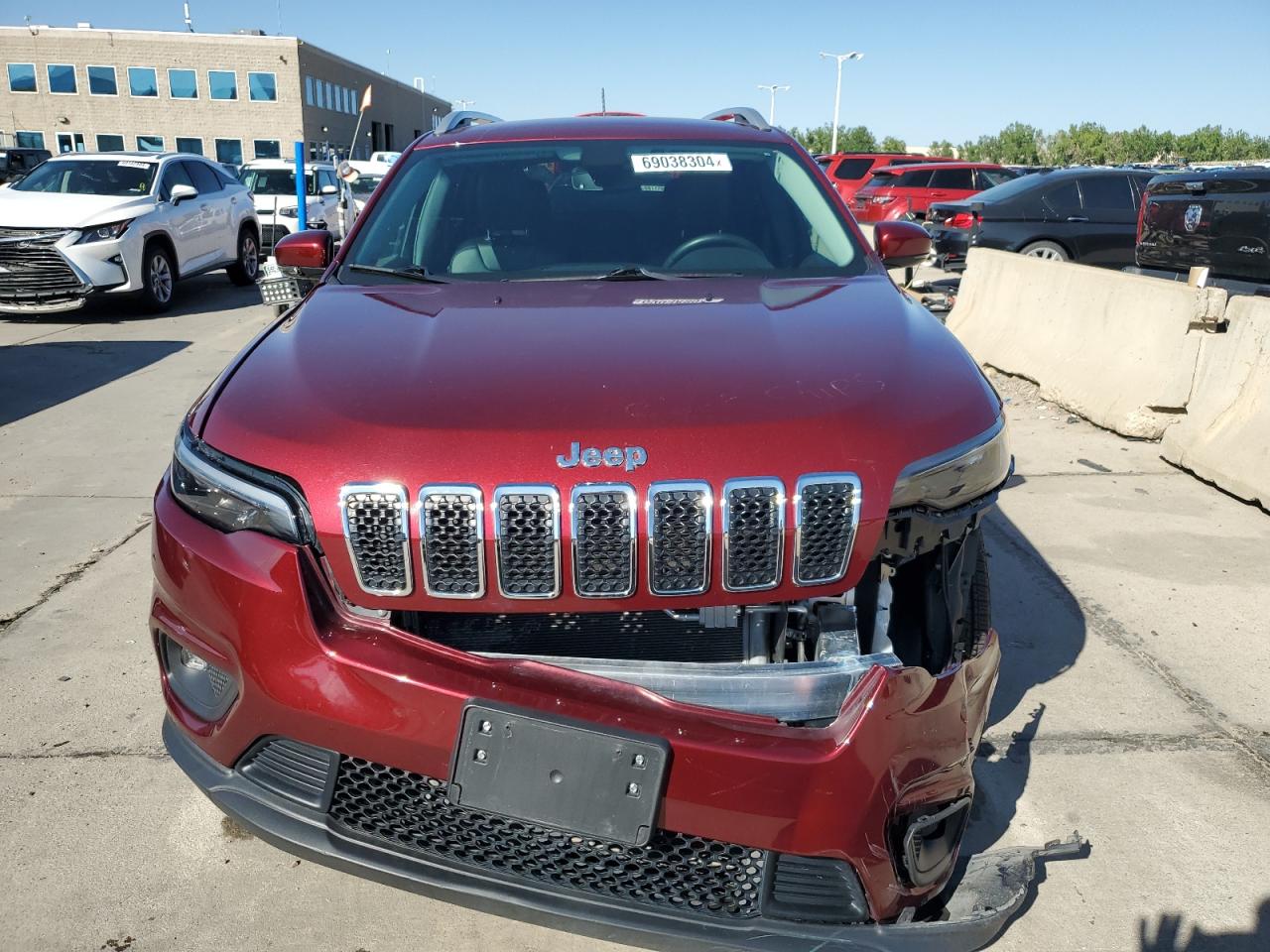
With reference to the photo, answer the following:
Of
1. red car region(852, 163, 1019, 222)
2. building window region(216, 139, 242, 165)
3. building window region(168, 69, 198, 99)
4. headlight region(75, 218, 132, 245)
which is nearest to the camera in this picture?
headlight region(75, 218, 132, 245)

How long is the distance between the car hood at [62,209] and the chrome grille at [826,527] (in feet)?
35.7

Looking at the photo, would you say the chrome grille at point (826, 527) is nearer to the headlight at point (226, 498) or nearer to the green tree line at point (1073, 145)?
the headlight at point (226, 498)

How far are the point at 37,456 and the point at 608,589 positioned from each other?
18.3 ft

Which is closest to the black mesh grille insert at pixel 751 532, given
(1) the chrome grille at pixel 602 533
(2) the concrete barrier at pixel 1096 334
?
(1) the chrome grille at pixel 602 533

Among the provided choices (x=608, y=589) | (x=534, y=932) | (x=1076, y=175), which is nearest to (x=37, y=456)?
(x=534, y=932)

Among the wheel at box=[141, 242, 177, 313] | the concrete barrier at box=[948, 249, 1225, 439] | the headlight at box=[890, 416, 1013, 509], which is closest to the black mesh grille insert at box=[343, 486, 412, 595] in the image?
the headlight at box=[890, 416, 1013, 509]

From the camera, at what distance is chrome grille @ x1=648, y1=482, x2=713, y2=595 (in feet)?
6.21

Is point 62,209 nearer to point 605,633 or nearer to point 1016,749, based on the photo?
point 605,633

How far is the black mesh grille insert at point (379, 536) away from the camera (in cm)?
192

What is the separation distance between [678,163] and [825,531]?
2.00 m

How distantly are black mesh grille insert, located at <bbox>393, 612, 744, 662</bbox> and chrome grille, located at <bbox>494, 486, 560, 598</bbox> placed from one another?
0.94ft

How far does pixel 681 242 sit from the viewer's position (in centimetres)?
334

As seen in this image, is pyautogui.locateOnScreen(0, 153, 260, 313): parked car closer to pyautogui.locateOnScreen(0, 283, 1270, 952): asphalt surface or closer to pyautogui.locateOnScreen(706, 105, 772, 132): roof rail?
pyautogui.locateOnScreen(0, 283, 1270, 952): asphalt surface

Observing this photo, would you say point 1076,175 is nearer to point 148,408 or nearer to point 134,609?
point 148,408
